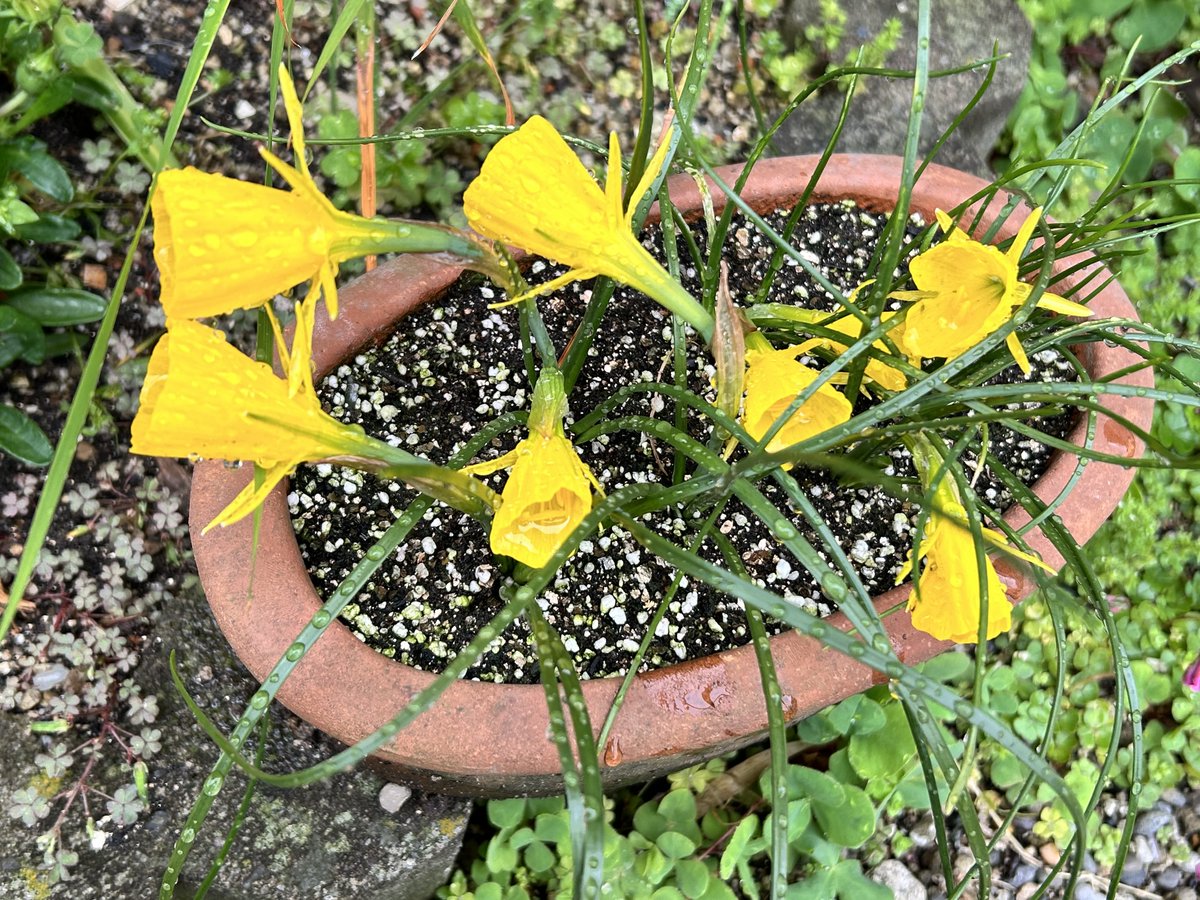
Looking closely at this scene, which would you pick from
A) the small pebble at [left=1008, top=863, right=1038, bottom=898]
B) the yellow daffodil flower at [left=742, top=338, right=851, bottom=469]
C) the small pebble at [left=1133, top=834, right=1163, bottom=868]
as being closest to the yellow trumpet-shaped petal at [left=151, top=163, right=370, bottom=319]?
the yellow daffodil flower at [left=742, top=338, right=851, bottom=469]

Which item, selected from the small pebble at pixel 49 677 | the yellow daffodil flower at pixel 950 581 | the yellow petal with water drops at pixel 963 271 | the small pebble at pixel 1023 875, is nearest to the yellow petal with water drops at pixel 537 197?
the yellow petal with water drops at pixel 963 271

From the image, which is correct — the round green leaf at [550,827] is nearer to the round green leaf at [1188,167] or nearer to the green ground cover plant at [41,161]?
the green ground cover plant at [41,161]

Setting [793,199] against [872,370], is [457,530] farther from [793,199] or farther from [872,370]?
[793,199]

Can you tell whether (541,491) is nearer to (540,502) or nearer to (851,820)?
(540,502)

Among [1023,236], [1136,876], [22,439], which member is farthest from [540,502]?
[1136,876]

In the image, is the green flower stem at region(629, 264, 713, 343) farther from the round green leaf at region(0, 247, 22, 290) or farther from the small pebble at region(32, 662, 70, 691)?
the small pebble at region(32, 662, 70, 691)

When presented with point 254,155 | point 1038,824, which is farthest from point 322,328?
point 1038,824
